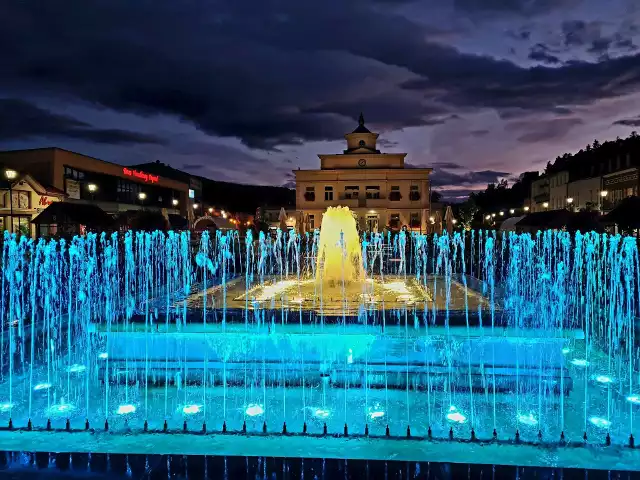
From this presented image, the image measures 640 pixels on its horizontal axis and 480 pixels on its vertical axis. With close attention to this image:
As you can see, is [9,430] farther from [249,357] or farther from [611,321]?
[611,321]

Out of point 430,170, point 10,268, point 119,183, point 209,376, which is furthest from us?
point 430,170

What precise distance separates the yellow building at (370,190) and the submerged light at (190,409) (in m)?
42.3

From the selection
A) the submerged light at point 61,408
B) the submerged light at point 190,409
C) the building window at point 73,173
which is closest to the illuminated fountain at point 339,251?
the submerged light at point 190,409

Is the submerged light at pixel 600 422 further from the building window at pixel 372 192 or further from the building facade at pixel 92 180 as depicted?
the building window at pixel 372 192

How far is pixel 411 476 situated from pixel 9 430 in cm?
461

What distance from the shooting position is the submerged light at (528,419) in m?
A: 6.27

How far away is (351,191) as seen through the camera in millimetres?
50062

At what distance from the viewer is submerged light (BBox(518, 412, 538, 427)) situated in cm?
627

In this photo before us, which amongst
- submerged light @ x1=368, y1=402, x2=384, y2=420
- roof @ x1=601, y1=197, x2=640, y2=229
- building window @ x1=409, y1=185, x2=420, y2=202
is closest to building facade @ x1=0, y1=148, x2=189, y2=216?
building window @ x1=409, y1=185, x2=420, y2=202

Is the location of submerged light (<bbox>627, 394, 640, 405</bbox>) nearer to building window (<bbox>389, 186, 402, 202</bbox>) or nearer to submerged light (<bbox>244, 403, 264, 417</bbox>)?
submerged light (<bbox>244, 403, 264, 417</bbox>)

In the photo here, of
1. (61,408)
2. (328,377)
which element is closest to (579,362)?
(328,377)

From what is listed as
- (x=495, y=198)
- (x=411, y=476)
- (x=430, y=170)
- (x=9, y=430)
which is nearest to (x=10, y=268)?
(x=9, y=430)

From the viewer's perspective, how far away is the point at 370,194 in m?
50.0

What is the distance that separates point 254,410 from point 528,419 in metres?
3.48
